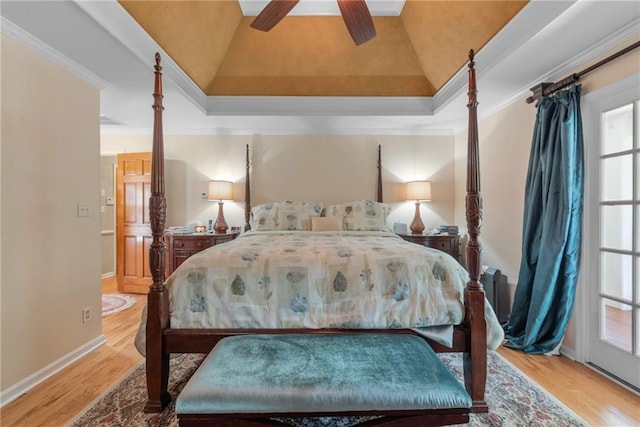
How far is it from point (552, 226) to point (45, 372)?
3.89 m

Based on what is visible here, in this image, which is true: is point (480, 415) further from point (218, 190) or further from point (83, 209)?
point (218, 190)

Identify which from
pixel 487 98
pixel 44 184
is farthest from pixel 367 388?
pixel 487 98

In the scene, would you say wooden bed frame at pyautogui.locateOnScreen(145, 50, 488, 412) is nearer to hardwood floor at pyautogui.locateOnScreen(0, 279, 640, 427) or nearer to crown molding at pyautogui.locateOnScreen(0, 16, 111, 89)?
hardwood floor at pyautogui.locateOnScreen(0, 279, 640, 427)

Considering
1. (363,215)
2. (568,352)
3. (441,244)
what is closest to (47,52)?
(363,215)

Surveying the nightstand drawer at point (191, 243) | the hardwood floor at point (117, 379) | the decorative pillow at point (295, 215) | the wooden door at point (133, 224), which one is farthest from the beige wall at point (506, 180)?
the wooden door at point (133, 224)

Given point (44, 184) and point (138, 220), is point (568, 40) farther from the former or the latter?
point (138, 220)

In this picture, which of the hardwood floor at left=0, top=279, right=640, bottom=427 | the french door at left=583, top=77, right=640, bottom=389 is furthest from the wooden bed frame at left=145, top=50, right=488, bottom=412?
the french door at left=583, top=77, right=640, bottom=389

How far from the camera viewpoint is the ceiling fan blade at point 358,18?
190cm

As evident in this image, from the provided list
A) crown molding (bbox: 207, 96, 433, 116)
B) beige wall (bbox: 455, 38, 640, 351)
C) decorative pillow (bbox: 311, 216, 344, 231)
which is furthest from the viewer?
crown molding (bbox: 207, 96, 433, 116)

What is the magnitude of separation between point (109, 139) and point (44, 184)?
257cm

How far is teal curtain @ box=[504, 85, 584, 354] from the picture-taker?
2195mm

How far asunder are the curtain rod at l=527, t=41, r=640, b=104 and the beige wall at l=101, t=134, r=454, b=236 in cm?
170

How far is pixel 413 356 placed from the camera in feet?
4.53

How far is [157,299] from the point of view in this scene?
1640 mm
